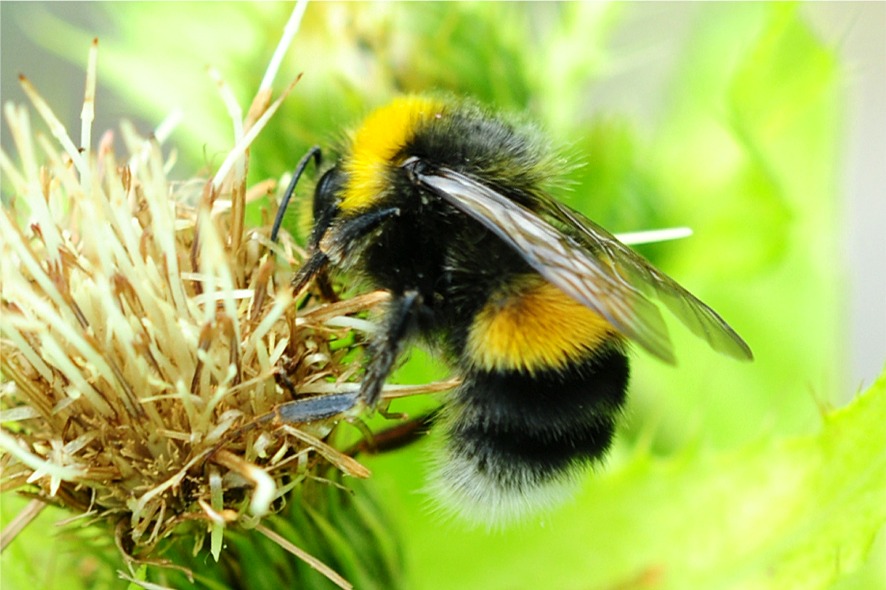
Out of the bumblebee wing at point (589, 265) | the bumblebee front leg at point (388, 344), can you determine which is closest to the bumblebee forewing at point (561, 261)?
the bumblebee wing at point (589, 265)

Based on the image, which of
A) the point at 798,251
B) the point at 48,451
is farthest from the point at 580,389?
the point at 798,251

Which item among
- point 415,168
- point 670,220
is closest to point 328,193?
point 415,168

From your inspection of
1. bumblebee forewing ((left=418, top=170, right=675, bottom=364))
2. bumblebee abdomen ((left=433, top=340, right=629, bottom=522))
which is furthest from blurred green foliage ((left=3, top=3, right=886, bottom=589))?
bumblebee forewing ((left=418, top=170, right=675, bottom=364))

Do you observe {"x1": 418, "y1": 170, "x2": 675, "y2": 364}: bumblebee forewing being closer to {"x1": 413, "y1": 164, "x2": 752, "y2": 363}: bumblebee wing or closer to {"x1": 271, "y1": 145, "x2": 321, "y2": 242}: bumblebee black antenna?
{"x1": 413, "y1": 164, "x2": 752, "y2": 363}: bumblebee wing

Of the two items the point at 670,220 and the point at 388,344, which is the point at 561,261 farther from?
the point at 670,220

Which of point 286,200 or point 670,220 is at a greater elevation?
point 286,200
